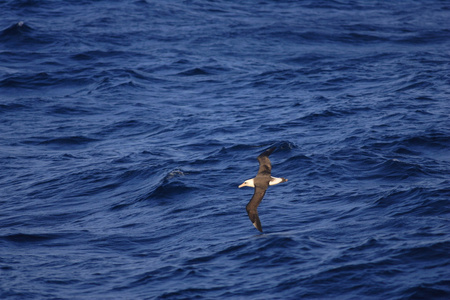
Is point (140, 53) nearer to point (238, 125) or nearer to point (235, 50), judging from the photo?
point (235, 50)

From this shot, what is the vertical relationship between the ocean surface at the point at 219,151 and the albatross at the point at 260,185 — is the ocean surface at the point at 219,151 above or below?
below

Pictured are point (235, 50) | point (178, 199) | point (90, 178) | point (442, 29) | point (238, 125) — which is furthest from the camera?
point (442, 29)

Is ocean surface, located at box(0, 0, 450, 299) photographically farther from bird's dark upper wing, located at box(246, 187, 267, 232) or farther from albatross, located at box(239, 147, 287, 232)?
albatross, located at box(239, 147, 287, 232)

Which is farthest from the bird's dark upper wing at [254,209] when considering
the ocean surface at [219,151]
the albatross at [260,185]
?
the ocean surface at [219,151]

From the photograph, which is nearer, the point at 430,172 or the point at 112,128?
the point at 430,172

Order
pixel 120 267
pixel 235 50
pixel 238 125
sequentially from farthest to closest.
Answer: pixel 235 50, pixel 238 125, pixel 120 267

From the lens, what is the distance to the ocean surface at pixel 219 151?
12.6 m

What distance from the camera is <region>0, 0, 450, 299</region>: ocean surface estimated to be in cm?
1255

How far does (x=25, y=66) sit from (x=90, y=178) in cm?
1243

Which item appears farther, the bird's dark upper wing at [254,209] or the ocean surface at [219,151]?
the bird's dark upper wing at [254,209]

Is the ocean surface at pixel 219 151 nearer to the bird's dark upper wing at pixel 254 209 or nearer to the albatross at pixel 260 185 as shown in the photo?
the bird's dark upper wing at pixel 254 209

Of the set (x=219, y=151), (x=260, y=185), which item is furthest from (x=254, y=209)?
(x=219, y=151)

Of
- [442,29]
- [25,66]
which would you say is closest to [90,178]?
[25,66]

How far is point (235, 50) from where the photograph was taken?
30766mm
